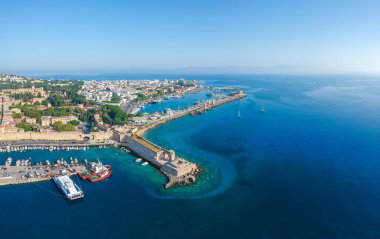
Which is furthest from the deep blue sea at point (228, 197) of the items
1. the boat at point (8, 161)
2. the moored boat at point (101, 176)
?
the boat at point (8, 161)

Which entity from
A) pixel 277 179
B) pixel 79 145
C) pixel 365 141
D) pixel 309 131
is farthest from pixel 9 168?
pixel 365 141

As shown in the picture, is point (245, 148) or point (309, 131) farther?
point (309, 131)

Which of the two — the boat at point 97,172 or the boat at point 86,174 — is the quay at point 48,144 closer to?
the boat at point 97,172

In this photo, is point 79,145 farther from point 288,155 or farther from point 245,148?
point 288,155

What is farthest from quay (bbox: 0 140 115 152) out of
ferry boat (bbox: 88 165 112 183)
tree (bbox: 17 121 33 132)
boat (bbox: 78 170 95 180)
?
ferry boat (bbox: 88 165 112 183)

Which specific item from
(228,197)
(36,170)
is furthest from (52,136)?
(228,197)

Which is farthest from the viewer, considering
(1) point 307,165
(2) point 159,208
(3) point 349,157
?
(3) point 349,157

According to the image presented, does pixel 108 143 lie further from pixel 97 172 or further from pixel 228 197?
pixel 228 197

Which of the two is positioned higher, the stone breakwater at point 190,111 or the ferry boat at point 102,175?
the stone breakwater at point 190,111
